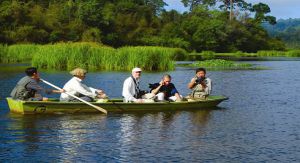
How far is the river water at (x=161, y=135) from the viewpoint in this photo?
11.1 m

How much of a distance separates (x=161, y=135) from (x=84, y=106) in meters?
4.04

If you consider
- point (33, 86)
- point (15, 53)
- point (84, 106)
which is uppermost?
point (15, 53)

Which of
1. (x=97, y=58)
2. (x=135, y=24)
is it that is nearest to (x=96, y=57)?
(x=97, y=58)

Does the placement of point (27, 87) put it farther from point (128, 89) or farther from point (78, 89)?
point (128, 89)

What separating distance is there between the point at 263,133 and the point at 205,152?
9.58ft

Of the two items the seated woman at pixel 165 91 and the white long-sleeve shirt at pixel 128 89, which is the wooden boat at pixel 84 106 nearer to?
the white long-sleeve shirt at pixel 128 89

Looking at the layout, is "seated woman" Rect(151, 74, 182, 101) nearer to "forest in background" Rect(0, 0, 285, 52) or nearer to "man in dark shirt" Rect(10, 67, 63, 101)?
"man in dark shirt" Rect(10, 67, 63, 101)

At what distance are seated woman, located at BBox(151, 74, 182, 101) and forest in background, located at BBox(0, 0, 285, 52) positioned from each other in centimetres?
5291

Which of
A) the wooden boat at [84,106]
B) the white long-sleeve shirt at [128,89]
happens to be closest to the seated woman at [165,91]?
the wooden boat at [84,106]

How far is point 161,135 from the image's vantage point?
13.3m

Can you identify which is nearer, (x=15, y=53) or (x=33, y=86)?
(x=33, y=86)

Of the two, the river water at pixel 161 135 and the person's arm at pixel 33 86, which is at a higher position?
the person's arm at pixel 33 86

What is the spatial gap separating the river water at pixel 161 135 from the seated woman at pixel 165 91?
753 mm

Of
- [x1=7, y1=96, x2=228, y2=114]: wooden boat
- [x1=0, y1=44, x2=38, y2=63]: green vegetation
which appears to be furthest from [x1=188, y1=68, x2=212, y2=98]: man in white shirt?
[x1=0, y1=44, x2=38, y2=63]: green vegetation
